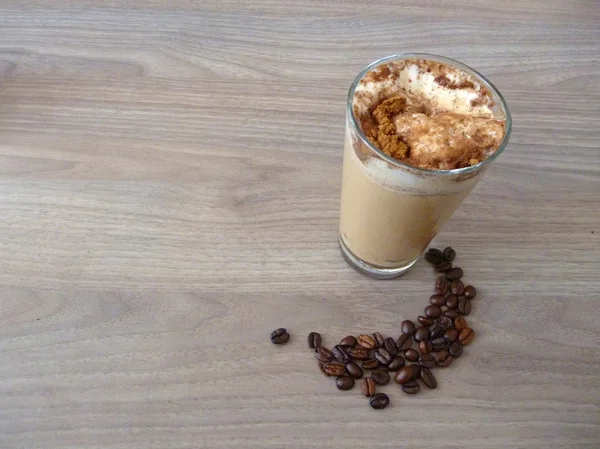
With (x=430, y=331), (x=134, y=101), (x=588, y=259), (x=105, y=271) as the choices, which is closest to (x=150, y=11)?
(x=134, y=101)

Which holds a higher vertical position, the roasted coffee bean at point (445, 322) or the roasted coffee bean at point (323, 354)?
the roasted coffee bean at point (445, 322)

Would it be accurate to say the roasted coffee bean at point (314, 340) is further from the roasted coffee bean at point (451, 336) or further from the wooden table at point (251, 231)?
the roasted coffee bean at point (451, 336)

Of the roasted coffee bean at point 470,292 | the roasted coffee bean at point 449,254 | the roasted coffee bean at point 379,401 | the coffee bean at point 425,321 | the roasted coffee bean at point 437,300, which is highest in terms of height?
the roasted coffee bean at point 449,254

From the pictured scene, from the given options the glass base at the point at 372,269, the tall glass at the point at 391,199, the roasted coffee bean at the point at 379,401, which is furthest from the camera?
the glass base at the point at 372,269

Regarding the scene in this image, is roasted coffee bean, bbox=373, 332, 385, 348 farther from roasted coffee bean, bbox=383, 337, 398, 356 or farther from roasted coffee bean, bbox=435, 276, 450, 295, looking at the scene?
roasted coffee bean, bbox=435, 276, 450, 295

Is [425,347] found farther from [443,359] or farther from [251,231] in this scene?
[251,231]

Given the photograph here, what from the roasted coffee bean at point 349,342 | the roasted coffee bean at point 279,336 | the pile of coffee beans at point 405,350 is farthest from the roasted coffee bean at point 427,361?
the roasted coffee bean at point 279,336

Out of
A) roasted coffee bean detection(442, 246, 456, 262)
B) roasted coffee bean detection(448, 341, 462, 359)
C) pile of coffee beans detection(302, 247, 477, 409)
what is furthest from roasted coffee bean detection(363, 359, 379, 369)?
roasted coffee bean detection(442, 246, 456, 262)
